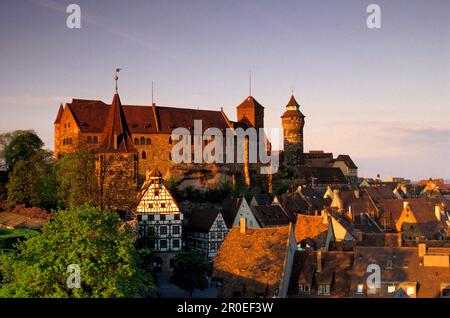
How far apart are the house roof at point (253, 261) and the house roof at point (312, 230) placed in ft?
18.1

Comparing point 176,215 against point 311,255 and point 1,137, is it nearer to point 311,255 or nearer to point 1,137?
Answer: point 311,255

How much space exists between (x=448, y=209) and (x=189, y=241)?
29.0 meters

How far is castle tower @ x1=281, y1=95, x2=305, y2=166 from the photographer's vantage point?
3253 inches

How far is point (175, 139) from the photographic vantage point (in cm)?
6462

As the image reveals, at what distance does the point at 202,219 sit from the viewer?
43.9 m

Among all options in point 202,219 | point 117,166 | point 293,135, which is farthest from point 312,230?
point 293,135

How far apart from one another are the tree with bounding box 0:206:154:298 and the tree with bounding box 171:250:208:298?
11322mm

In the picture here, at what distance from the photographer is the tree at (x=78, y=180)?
40.5 metres

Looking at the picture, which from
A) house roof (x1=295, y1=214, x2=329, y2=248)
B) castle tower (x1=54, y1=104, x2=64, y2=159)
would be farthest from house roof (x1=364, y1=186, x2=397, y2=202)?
castle tower (x1=54, y1=104, x2=64, y2=159)

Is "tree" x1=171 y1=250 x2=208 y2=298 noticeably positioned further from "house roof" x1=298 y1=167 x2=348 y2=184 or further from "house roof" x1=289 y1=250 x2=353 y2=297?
"house roof" x1=298 y1=167 x2=348 y2=184

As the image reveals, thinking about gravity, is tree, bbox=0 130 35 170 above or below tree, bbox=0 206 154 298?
above

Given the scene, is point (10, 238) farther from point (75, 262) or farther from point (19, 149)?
point (19, 149)

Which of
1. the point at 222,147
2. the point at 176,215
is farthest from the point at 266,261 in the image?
the point at 222,147

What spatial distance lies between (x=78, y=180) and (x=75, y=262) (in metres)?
24.9
